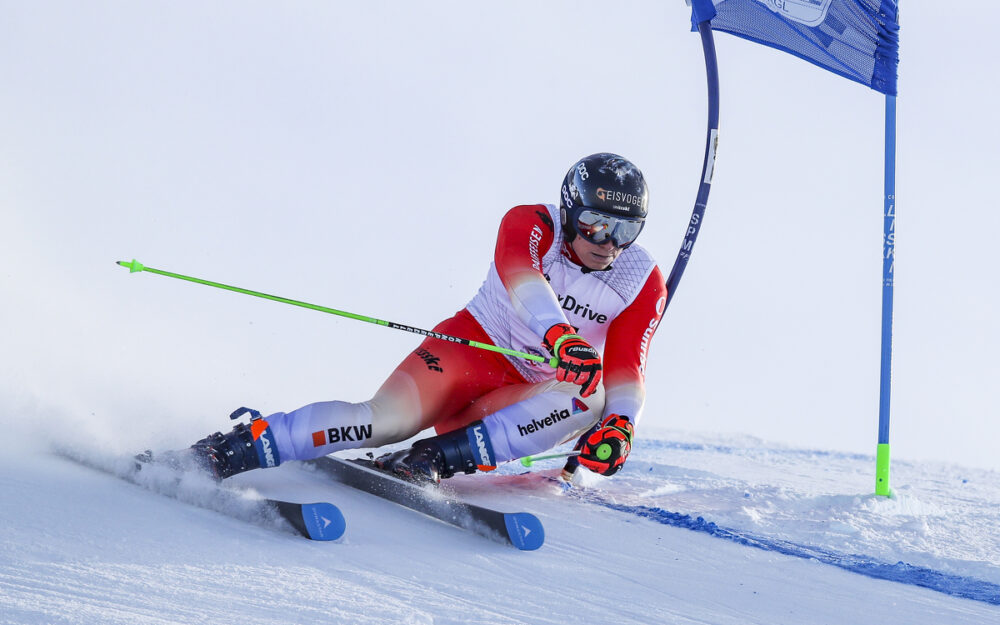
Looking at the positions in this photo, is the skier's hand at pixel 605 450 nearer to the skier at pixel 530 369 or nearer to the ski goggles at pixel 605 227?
the skier at pixel 530 369

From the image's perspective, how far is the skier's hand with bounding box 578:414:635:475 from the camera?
3086 millimetres

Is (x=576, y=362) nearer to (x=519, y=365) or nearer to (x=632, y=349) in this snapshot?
(x=632, y=349)

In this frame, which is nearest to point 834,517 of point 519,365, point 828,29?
point 519,365

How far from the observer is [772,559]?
2885mm

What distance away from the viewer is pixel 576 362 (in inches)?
122

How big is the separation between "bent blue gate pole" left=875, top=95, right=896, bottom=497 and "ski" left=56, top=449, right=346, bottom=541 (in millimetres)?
2887

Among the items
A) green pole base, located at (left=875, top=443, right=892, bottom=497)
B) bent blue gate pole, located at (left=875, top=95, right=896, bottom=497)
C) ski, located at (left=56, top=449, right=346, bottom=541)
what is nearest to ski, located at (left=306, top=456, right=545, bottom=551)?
ski, located at (left=56, top=449, right=346, bottom=541)

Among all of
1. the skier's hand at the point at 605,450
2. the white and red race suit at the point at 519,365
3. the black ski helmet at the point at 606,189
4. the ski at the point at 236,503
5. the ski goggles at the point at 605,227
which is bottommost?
the ski at the point at 236,503

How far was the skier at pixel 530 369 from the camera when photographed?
310 centimetres

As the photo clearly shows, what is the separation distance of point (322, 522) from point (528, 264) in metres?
1.45

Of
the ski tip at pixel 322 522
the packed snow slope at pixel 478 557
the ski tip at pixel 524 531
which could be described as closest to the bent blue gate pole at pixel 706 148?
the packed snow slope at pixel 478 557

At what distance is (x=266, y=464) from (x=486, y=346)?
93 centimetres

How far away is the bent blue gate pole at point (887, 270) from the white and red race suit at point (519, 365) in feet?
4.26

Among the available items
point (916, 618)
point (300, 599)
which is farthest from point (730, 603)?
point (300, 599)
